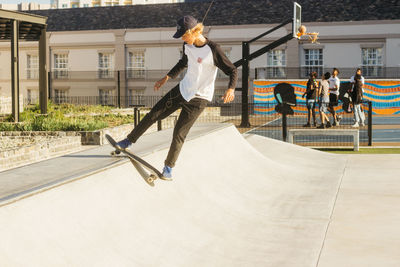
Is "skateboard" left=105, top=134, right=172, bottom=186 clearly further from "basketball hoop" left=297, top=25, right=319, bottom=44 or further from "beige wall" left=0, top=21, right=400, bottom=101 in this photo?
"beige wall" left=0, top=21, right=400, bottom=101

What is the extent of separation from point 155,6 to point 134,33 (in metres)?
4.94

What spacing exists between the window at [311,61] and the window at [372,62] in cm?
297

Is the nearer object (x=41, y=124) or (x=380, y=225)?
(x=380, y=225)

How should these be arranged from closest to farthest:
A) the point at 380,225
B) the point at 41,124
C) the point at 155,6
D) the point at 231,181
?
the point at 380,225, the point at 231,181, the point at 41,124, the point at 155,6

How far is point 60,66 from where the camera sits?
45.1m

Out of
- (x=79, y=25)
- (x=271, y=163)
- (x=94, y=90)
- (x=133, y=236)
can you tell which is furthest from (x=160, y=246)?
(x=79, y=25)

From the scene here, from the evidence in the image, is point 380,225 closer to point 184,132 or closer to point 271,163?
point 184,132

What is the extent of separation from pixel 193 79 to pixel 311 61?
119ft

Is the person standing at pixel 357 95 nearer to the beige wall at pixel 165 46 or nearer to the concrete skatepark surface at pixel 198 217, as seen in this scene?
the concrete skatepark surface at pixel 198 217

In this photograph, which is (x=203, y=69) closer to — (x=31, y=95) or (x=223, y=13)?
(x=223, y=13)

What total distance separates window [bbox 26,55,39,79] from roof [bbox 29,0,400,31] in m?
3.07

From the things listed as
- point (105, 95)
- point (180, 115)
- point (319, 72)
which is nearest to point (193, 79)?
point (180, 115)

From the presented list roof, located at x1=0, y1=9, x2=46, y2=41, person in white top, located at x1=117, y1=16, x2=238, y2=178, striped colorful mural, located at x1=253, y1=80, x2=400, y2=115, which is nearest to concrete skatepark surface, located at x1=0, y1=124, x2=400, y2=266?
person in white top, located at x1=117, y1=16, x2=238, y2=178

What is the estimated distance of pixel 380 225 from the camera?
20.4 ft
